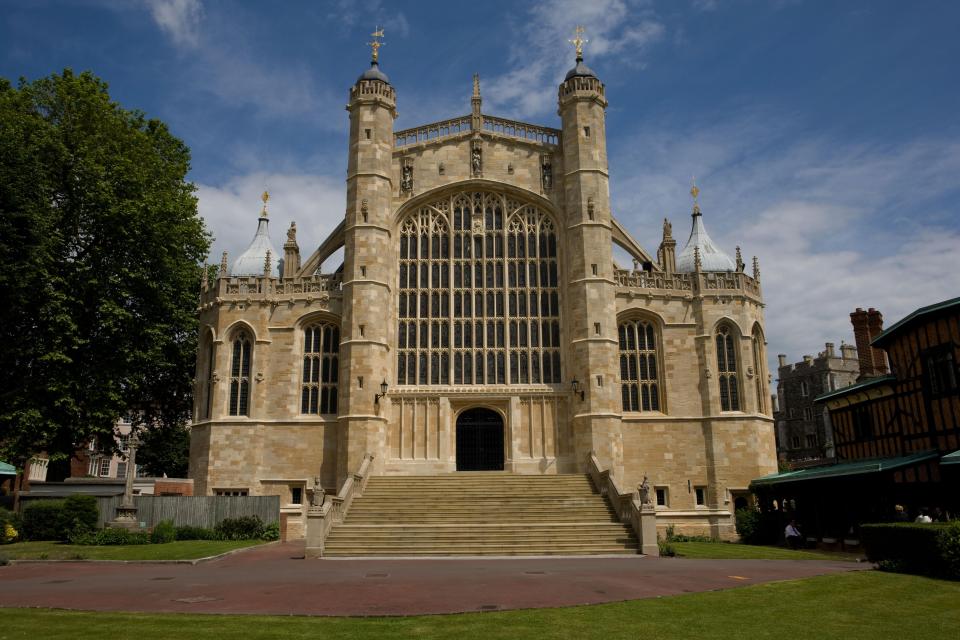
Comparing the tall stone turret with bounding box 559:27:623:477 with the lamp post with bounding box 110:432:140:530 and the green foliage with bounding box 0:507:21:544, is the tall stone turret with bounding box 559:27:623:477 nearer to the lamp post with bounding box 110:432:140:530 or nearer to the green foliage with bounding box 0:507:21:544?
the lamp post with bounding box 110:432:140:530

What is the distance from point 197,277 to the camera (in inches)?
1395

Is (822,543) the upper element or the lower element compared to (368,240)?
lower

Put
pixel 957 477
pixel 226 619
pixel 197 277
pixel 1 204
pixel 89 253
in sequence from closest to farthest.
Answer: pixel 226 619 < pixel 957 477 < pixel 1 204 < pixel 89 253 < pixel 197 277

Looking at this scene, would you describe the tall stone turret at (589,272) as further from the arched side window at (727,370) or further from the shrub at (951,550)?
the shrub at (951,550)

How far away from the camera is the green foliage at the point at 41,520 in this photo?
26.0 m

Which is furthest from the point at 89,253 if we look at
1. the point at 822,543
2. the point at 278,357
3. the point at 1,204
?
the point at 822,543

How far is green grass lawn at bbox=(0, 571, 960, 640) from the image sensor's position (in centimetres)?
1025

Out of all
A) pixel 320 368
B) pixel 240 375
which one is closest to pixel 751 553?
pixel 320 368

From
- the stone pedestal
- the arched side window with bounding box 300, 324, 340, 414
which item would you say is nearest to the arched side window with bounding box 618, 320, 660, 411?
the stone pedestal

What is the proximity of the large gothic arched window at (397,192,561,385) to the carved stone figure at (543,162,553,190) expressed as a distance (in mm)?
1247

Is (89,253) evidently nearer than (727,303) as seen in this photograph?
Yes

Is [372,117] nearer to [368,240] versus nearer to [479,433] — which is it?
[368,240]

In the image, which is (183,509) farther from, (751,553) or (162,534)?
(751,553)

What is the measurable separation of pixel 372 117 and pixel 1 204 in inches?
612
